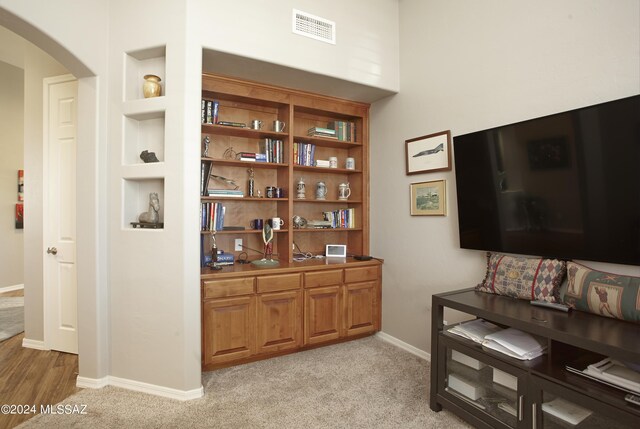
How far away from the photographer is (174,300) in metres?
2.40

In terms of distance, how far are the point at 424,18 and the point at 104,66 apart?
2.78 metres

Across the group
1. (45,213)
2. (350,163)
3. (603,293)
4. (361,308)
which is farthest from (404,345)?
(45,213)

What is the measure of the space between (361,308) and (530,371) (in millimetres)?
1876

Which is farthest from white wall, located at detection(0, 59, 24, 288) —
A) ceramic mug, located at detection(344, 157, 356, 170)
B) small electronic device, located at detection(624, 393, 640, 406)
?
small electronic device, located at detection(624, 393, 640, 406)

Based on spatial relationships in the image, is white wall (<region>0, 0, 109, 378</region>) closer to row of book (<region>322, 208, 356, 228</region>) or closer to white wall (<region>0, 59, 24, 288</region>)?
row of book (<region>322, 208, 356, 228</region>)

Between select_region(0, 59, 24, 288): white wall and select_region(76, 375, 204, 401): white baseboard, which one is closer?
select_region(76, 375, 204, 401): white baseboard

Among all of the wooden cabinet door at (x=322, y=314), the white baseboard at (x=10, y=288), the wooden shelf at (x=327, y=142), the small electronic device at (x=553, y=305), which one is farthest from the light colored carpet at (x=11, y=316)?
the small electronic device at (x=553, y=305)

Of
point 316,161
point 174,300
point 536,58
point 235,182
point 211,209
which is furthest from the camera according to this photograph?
point 316,161

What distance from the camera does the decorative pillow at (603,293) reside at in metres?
1.64

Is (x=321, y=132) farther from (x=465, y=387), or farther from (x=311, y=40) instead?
(x=465, y=387)

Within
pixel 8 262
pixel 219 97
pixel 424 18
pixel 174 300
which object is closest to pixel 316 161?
pixel 219 97

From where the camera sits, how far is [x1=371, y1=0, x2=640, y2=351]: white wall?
1.93 m

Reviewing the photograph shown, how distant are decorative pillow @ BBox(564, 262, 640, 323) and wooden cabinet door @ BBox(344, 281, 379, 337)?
1814mm

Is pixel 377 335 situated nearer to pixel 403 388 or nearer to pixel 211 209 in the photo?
pixel 403 388
